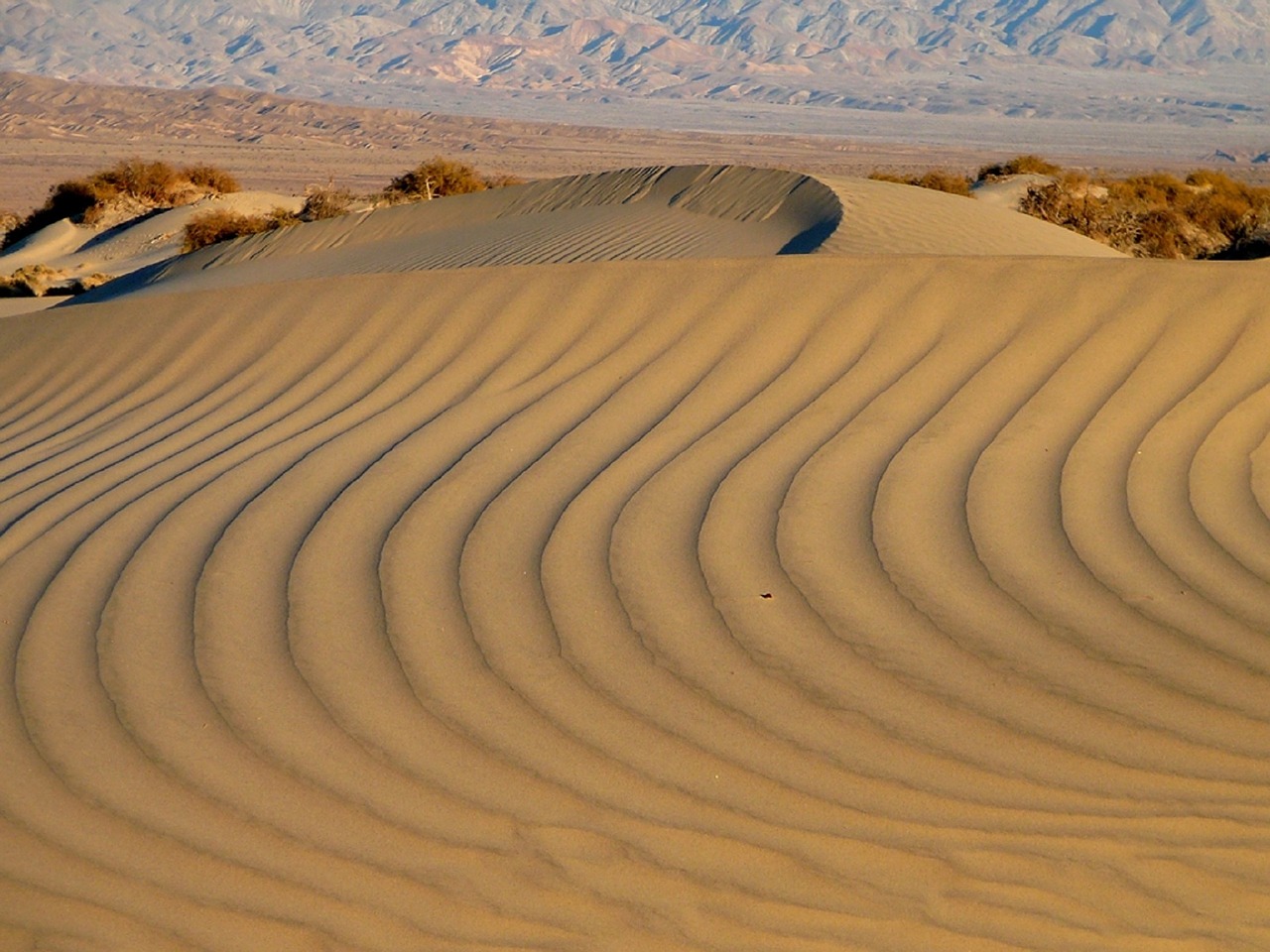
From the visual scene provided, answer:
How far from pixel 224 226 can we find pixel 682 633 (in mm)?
17069

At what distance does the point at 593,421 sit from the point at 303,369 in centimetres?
Result: 189

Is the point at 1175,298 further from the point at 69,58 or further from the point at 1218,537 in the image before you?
the point at 69,58

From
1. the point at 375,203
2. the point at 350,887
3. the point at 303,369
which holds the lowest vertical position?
the point at 375,203

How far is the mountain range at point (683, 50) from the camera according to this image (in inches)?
5448

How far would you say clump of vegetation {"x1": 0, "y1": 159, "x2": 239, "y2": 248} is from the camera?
24.6m

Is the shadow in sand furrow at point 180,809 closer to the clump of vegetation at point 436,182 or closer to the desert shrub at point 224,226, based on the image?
the desert shrub at point 224,226

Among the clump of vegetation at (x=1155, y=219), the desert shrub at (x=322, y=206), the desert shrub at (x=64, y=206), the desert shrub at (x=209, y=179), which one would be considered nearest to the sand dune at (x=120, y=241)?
the desert shrub at (x=322, y=206)

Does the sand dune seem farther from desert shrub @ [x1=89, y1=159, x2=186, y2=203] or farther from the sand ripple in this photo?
the sand ripple

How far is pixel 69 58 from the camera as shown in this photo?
160 m

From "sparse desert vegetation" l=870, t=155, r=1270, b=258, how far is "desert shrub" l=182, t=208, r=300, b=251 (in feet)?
30.1

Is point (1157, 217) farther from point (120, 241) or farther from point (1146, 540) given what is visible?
point (120, 241)

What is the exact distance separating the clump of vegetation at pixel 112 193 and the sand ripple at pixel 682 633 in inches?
769

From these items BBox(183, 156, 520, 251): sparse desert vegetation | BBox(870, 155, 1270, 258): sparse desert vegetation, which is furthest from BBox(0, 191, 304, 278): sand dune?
BBox(870, 155, 1270, 258): sparse desert vegetation

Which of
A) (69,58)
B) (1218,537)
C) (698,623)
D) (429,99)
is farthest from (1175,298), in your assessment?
(69,58)
